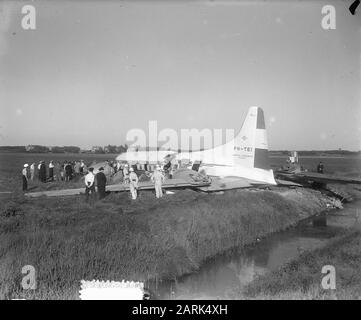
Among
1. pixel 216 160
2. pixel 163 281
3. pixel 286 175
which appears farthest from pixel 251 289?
pixel 286 175

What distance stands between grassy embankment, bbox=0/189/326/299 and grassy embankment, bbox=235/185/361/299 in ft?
11.2

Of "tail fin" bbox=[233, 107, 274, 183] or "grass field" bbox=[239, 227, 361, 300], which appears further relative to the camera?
"tail fin" bbox=[233, 107, 274, 183]

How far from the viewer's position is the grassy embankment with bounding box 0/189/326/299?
10914 millimetres

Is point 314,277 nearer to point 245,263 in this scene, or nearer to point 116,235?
point 245,263

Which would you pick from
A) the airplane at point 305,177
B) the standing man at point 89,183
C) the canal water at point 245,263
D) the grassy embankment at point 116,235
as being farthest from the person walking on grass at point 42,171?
the airplane at point 305,177

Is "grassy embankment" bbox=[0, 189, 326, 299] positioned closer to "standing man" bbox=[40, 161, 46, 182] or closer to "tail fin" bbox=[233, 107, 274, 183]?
"tail fin" bbox=[233, 107, 274, 183]

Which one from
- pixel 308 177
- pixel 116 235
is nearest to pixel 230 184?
pixel 116 235

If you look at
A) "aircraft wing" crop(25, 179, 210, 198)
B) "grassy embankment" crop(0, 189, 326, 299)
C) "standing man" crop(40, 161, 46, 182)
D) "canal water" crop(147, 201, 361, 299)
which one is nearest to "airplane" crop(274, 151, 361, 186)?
"canal water" crop(147, 201, 361, 299)

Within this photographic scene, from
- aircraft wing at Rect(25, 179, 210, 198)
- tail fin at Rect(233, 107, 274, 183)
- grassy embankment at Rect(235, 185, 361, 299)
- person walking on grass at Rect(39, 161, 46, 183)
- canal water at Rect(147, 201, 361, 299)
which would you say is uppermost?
tail fin at Rect(233, 107, 274, 183)

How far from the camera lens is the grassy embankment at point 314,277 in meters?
9.32

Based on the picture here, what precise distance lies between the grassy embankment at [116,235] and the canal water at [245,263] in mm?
602

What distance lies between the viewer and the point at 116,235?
13.2 m

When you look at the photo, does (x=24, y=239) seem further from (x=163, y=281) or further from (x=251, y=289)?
(x=251, y=289)

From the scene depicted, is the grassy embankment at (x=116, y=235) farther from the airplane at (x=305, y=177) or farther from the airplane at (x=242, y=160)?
the airplane at (x=305, y=177)
